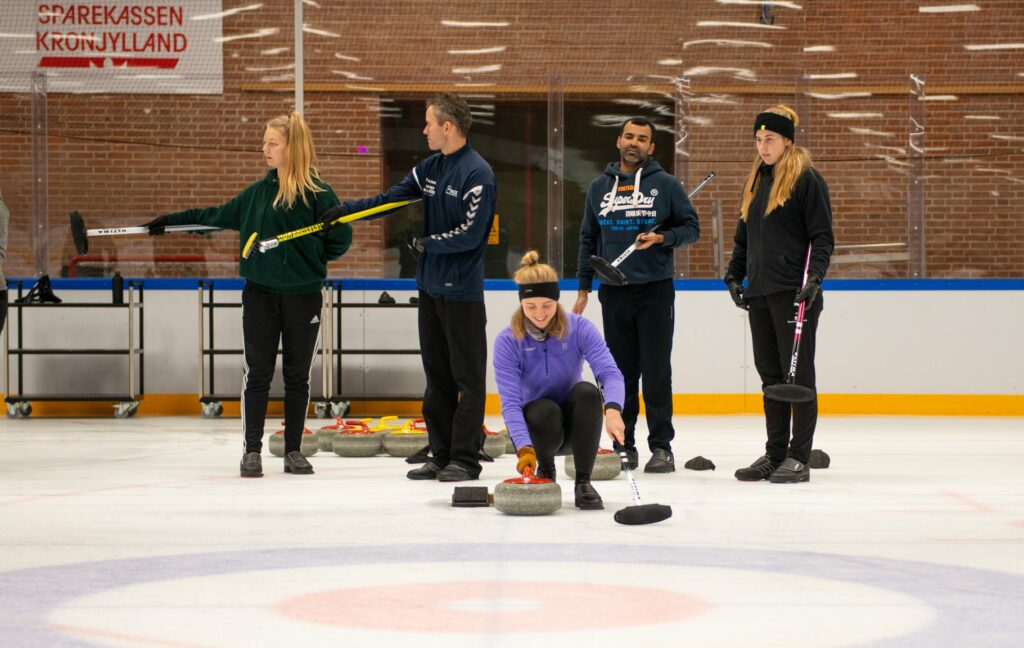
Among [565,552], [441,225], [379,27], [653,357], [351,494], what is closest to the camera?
[565,552]

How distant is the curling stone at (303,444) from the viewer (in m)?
6.09

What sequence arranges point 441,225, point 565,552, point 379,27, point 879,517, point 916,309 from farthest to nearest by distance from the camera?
point 379,27, point 916,309, point 441,225, point 879,517, point 565,552

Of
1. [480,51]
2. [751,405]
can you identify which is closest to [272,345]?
[751,405]

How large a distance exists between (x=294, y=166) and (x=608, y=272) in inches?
50.1

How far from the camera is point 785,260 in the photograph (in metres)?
5.24

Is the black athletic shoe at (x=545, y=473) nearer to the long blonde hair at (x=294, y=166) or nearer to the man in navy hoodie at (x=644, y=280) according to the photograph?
the man in navy hoodie at (x=644, y=280)

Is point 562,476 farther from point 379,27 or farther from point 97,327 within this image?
point 379,27

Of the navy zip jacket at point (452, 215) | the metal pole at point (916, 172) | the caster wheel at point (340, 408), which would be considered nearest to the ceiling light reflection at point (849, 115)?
the metal pole at point (916, 172)

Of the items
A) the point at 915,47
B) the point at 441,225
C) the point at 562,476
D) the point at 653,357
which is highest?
the point at 915,47

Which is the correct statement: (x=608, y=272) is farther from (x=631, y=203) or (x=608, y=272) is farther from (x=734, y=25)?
(x=734, y=25)

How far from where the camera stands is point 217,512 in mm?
4453

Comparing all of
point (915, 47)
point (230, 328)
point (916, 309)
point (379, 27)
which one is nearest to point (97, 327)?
point (230, 328)

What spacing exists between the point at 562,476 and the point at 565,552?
72.7 inches

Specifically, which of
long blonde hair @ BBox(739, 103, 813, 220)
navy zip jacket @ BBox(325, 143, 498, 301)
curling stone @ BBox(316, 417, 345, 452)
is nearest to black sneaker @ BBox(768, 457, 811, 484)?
long blonde hair @ BBox(739, 103, 813, 220)
